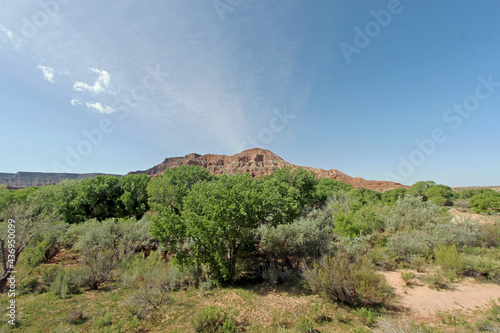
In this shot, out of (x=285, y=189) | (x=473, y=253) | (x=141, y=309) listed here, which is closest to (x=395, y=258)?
(x=473, y=253)

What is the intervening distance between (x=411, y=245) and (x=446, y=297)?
4.47m

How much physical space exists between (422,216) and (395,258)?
5.82 m

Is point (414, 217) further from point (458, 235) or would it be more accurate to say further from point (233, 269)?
point (233, 269)

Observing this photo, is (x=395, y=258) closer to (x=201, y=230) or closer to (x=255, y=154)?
(x=201, y=230)

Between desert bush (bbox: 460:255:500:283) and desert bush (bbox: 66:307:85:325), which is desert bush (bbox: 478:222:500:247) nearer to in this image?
desert bush (bbox: 460:255:500:283)

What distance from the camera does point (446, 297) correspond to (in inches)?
311

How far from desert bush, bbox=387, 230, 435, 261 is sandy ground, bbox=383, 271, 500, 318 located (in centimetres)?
255

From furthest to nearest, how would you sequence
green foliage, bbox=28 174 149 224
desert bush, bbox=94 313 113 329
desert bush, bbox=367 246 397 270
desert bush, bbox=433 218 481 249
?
green foliage, bbox=28 174 149 224
desert bush, bbox=433 218 481 249
desert bush, bbox=367 246 397 270
desert bush, bbox=94 313 113 329

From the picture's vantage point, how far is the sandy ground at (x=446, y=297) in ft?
23.6

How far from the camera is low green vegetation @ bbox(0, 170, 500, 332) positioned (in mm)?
6848

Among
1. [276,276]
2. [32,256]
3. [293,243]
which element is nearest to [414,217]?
[293,243]

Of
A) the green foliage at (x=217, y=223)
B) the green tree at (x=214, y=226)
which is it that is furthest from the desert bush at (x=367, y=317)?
the green tree at (x=214, y=226)

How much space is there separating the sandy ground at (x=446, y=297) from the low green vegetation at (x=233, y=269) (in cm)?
44

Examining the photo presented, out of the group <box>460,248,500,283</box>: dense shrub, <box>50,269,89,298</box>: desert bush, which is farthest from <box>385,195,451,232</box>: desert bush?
<box>50,269,89,298</box>: desert bush
